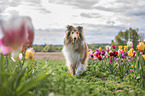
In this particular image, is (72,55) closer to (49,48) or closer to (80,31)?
(80,31)

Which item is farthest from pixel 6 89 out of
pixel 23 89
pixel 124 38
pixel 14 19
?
pixel 124 38

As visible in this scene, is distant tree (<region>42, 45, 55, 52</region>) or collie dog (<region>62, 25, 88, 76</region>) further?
distant tree (<region>42, 45, 55, 52</region>)

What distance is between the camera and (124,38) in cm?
2233

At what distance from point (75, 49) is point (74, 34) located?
0.54m

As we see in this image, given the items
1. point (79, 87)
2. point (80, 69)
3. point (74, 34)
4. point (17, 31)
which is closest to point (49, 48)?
point (80, 69)

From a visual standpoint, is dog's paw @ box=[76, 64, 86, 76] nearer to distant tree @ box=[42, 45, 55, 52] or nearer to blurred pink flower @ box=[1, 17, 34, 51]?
blurred pink flower @ box=[1, 17, 34, 51]

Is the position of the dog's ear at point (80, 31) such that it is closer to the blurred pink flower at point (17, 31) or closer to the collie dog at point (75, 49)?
the collie dog at point (75, 49)

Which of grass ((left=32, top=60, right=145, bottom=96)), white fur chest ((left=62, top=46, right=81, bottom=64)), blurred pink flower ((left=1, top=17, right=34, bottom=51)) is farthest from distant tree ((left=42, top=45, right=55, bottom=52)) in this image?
blurred pink flower ((left=1, top=17, right=34, bottom=51))

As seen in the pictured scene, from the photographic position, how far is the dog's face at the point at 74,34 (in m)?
5.39

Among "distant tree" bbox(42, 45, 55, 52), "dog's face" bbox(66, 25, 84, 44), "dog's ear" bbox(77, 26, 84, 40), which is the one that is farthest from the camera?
"distant tree" bbox(42, 45, 55, 52)

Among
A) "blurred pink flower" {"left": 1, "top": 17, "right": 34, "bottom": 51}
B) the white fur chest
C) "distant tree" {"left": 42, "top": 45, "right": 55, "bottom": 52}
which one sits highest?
"blurred pink flower" {"left": 1, "top": 17, "right": 34, "bottom": 51}

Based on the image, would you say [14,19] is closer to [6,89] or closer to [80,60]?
[6,89]

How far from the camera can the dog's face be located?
212 inches

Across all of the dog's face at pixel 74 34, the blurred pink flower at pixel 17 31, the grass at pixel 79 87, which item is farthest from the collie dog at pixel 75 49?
the blurred pink flower at pixel 17 31
